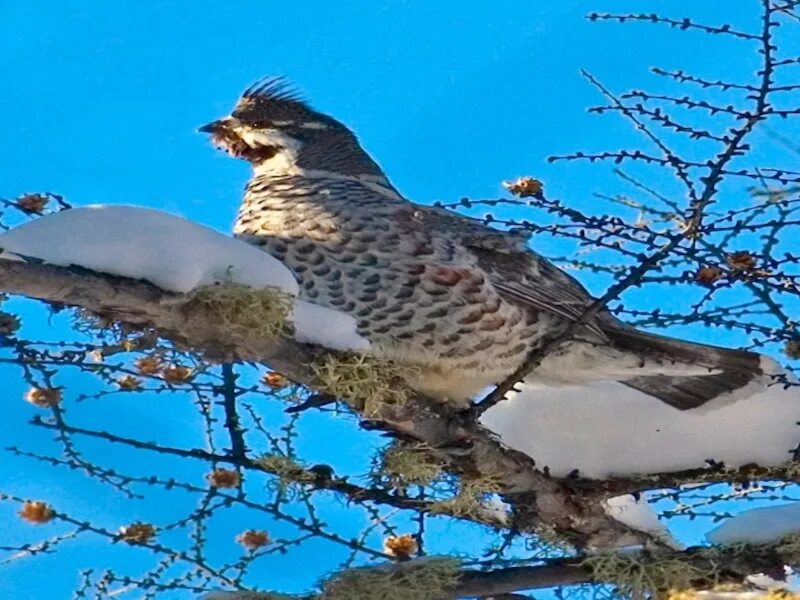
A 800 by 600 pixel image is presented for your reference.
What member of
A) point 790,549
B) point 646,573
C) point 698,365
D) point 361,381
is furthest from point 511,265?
point 790,549

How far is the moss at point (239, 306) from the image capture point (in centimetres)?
261

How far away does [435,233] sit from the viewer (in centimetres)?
344

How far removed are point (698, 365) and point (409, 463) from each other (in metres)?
0.99

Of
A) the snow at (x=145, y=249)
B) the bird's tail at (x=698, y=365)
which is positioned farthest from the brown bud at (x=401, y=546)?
the snow at (x=145, y=249)

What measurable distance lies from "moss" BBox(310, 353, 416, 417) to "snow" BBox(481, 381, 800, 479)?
2.06ft

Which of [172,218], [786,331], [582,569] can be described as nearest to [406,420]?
[582,569]

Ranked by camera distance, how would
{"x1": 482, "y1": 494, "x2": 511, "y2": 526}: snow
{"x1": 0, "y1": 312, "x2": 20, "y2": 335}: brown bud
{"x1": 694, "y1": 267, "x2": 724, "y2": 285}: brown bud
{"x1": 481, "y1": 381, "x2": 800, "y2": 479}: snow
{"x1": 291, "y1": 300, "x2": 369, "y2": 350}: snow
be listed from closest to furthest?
{"x1": 0, "y1": 312, "x2": 20, "y2": 335}: brown bud → {"x1": 291, "y1": 300, "x2": 369, "y2": 350}: snow → {"x1": 694, "y1": 267, "x2": 724, "y2": 285}: brown bud → {"x1": 481, "y1": 381, "x2": 800, "y2": 479}: snow → {"x1": 482, "y1": 494, "x2": 511, "y2": 526}: snow

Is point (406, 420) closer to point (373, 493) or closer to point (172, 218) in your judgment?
point (373, 493)

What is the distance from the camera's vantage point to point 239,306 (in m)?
2.62

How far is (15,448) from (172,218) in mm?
1229

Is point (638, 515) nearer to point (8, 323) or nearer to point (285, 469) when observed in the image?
point (285, 469)

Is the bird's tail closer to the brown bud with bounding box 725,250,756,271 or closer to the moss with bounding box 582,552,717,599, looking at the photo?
the brown bud with bounding box 725,250,756,271

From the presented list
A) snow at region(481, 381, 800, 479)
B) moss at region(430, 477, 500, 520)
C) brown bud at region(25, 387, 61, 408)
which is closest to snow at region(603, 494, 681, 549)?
snow at region(481, 381, 800, 479)

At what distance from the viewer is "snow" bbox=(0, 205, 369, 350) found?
8.04 feet
